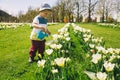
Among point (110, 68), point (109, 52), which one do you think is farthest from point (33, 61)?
point (110, 68)

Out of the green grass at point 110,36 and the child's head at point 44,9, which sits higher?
the child's head at point 44,9

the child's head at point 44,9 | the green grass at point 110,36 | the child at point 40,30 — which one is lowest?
the green grass at point 110,36

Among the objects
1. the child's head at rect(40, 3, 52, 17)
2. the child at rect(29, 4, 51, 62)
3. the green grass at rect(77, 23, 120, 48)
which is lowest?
the green grass at rect(77, 23, 120, 48)

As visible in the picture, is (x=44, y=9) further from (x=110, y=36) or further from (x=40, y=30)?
(x=110, y=36)

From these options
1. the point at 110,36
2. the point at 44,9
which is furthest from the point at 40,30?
the point at 110,36

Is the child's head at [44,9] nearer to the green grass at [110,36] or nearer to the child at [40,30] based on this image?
the child at [40,30]

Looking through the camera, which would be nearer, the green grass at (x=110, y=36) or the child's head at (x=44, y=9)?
the child's head at (x=44, y=9)

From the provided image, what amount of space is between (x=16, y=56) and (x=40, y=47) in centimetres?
131

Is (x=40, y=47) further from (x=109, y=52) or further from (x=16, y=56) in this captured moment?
(x=109, y=52)

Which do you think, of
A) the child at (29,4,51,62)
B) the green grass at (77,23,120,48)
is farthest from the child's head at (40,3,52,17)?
the green grass at (77,23,120,48)

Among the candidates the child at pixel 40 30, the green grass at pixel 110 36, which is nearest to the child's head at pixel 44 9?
the child at pixel 40 30

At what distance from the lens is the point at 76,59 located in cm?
594

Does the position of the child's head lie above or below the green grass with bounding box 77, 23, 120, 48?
above

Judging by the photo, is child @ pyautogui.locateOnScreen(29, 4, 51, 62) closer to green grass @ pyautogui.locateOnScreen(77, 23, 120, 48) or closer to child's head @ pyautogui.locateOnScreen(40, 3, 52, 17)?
child's head @ pyautogui.locateOnScreen(40, 3, 52, 17)
